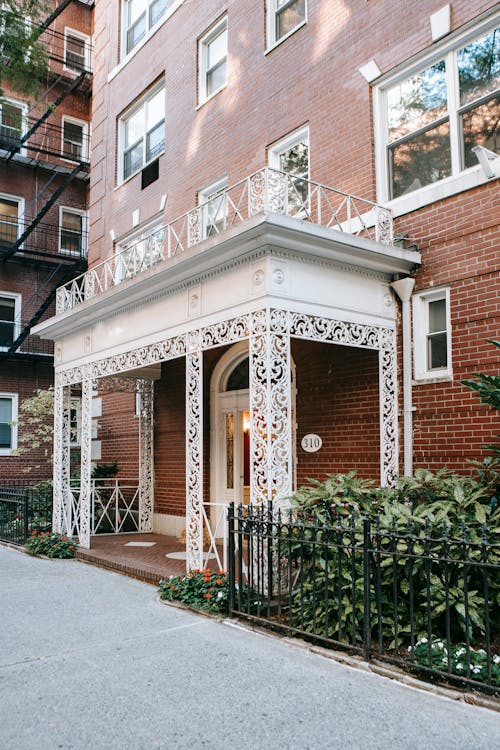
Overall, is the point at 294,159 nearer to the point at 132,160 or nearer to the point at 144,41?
the point at 132,160

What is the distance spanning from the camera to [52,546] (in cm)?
1109

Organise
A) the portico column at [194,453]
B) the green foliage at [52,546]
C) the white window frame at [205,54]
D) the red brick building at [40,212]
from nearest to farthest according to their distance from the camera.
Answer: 1. the portico column at [194,453]
2. the green foliage at [52,546]
3. the white window frame at [205,54]
4. the red brick building at [40,212]

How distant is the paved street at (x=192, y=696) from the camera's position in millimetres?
4000

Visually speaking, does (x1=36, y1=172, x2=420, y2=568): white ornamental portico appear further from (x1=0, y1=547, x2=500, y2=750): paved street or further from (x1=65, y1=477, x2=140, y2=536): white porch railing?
(x1=65, y1=477, x2=140, y2=536): white porch railing

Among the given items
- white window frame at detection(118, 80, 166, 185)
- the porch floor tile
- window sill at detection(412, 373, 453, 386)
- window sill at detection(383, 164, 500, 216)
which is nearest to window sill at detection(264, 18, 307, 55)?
window sill at detection(383, 164, 500, 216)

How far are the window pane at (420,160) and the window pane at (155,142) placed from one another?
23.2 feet

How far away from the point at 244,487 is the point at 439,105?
22.7ft

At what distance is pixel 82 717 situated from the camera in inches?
171

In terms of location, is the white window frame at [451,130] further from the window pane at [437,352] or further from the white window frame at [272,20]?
the white window frame at [272,20]

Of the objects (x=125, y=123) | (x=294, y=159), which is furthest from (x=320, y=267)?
(x=125, y=123)

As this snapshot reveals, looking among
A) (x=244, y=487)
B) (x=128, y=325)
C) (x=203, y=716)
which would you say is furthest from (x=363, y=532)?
(x=244, y=487)

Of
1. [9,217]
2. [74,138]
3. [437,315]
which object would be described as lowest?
[437,315]

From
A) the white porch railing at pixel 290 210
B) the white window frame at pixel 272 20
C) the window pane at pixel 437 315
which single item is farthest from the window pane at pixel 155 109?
the window pane at pixel 437 315

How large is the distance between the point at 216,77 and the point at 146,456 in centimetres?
772
